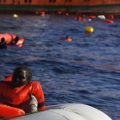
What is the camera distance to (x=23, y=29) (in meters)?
46.5

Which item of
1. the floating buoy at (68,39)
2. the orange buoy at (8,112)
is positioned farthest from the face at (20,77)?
the floating buoy at (68,39)

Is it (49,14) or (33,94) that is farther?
(49,14)

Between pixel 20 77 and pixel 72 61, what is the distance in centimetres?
1782

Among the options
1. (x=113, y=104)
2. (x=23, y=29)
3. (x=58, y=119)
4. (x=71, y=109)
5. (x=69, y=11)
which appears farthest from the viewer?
(x=69, y=11)

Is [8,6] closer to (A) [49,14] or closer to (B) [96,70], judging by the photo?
(A) [49,14]

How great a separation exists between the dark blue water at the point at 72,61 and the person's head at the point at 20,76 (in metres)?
6.90

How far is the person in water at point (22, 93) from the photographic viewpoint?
11461 mm

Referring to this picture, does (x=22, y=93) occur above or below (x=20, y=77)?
below

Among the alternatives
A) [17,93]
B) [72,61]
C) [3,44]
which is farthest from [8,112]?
[3,44]

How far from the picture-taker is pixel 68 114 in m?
10.4

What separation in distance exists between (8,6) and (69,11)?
27.6 ft

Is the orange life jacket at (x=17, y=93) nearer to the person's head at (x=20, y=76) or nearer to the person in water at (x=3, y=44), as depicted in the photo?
the person's head at (x=20, y=76)

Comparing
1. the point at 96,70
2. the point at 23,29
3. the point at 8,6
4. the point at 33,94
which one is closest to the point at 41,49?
the point at 96,70

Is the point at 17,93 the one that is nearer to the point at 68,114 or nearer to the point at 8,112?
the point at 8,112
